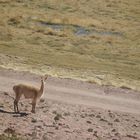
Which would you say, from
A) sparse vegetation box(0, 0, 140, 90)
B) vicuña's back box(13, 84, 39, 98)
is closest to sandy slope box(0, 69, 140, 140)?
vicuña's back box(13, 84, 39, 98)

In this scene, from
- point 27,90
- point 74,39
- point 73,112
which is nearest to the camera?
point 27,90

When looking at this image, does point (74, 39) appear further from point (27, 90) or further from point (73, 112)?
point (27, 90)

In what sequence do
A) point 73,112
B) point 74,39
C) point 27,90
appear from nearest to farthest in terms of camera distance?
point 27,90, point 73,112, point 74,39

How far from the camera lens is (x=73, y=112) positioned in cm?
2395

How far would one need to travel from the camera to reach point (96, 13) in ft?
241

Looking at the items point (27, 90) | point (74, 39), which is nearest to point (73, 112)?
point (27, 90)

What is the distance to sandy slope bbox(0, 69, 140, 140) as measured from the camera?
20.8 meters

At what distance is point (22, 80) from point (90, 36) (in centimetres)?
2650

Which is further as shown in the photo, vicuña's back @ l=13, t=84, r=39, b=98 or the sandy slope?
vicuña's back @ l=13, t=84, r=39, b=98

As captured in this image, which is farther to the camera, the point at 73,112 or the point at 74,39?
the point at 74,39

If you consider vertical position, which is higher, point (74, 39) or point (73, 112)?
point (74, 39)

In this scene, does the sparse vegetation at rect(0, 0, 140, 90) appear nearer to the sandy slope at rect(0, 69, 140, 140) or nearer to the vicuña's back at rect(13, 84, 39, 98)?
the sandy slope at rect(0, 69, 140, 140)

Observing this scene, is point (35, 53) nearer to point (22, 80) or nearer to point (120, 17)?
point (22, 80)

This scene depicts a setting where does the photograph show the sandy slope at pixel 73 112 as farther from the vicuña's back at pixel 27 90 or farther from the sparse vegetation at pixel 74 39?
the sparse vegetation at pixel 74 39
